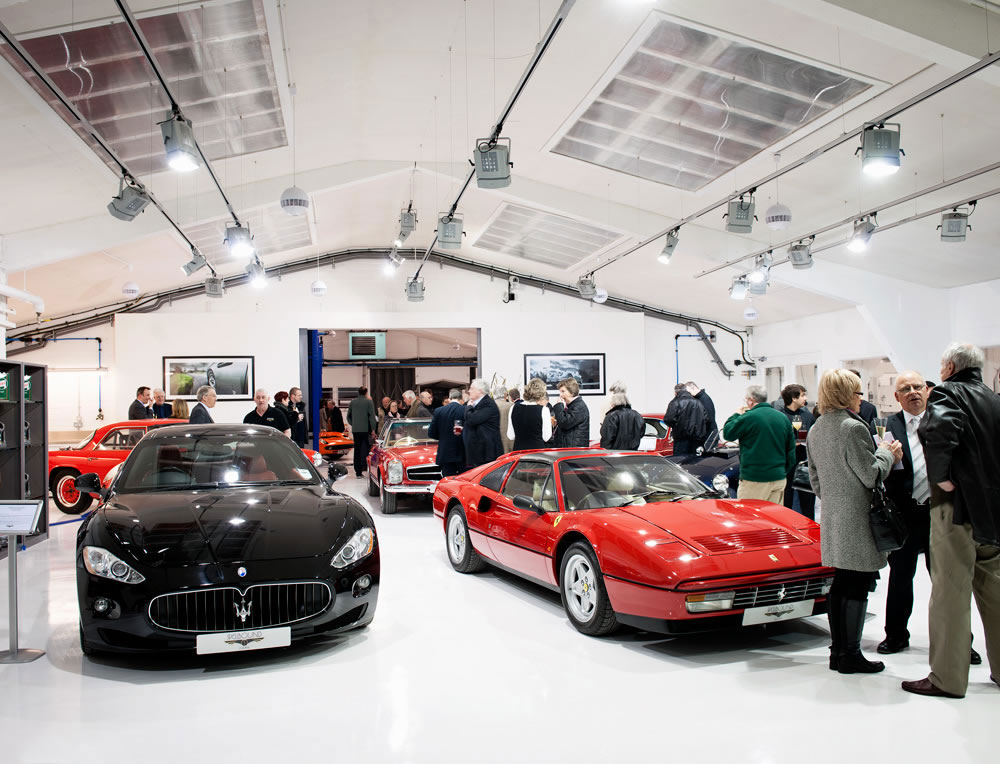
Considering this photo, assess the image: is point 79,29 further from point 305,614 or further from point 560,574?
point 560,574

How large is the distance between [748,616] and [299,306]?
51.1 ft

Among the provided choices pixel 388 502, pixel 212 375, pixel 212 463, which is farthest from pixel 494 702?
pixel 212 375

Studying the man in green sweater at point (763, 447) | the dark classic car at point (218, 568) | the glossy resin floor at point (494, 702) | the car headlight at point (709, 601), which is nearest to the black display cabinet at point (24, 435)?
the glossy resin floor at point (494, 702)

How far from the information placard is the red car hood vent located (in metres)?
3.66

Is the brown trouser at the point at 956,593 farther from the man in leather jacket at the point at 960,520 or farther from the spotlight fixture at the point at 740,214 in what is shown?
the spotlight fixture at the point at 740,214

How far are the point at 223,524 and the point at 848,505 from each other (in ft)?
10.8

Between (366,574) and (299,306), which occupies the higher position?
(299,306)

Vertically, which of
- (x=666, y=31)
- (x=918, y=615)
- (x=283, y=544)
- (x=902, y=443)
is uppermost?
(x=666, y=31)

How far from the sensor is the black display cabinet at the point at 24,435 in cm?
762

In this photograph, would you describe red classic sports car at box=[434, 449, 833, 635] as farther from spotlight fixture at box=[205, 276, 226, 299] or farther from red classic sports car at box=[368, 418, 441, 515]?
spotlight fixture at box=[205, 276, 226, 299]

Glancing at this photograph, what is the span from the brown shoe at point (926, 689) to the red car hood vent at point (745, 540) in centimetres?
92

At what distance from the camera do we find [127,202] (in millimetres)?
8195

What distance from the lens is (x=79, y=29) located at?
20.4 feet

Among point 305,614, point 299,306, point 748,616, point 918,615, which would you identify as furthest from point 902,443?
point 299,306
